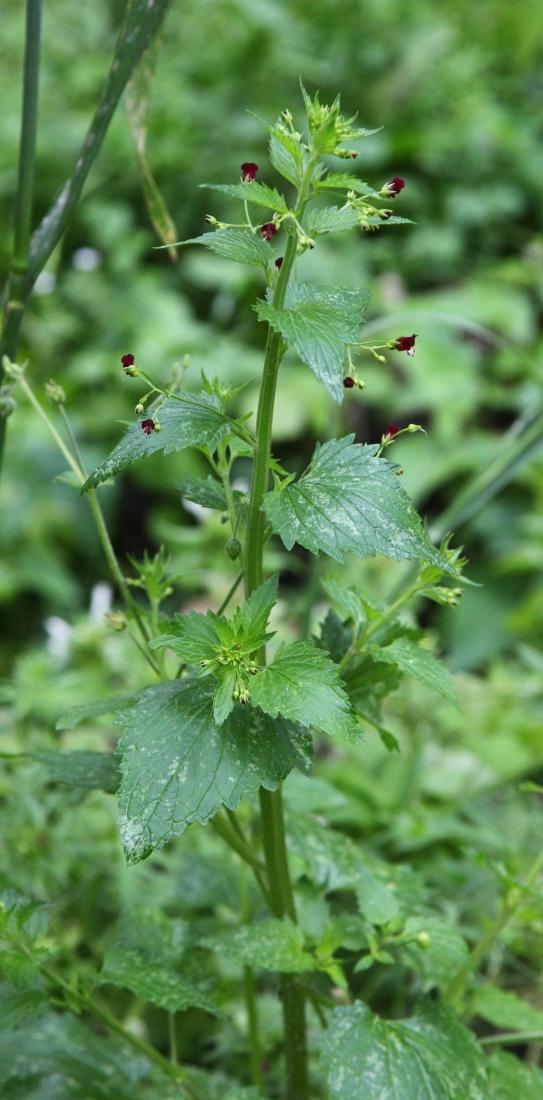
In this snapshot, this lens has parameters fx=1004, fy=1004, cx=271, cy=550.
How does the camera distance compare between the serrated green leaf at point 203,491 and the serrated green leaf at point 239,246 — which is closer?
the serrated green leaf at point 239,246

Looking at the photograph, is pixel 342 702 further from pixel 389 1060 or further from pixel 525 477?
pixel 525 477

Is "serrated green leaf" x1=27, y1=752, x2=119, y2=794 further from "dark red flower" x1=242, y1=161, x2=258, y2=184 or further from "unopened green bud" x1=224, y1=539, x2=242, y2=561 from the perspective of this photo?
"dark red flower" x1=242, y1=161, x2=258, y2=184

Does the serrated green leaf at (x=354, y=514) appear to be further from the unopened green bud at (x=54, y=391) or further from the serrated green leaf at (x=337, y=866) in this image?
the serrated green leaf at (x=337, y=866)

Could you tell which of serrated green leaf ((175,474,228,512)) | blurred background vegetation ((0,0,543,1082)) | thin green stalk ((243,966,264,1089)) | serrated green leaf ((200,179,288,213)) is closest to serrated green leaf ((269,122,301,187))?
serrated green leaf ((200,179,288,213))

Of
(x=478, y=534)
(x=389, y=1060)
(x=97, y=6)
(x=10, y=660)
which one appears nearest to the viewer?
(x=389, y=1060)

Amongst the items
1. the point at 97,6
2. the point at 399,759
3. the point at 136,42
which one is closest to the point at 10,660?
the point at 399,759

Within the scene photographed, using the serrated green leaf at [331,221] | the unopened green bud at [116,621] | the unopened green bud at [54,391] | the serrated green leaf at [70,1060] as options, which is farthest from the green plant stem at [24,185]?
the serrated green leaf at [70,1060]
